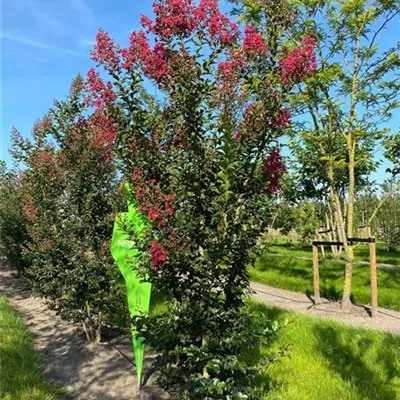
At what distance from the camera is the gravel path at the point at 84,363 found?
4.62 meters

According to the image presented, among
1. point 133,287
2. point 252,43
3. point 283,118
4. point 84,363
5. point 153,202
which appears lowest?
point 84,363

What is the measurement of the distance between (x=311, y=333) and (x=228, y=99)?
412 cm

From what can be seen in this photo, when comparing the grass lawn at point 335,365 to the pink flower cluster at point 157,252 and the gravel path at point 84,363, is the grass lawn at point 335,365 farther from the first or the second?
the gravel path at point 84,363

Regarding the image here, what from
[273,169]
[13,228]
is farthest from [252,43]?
[13,228]

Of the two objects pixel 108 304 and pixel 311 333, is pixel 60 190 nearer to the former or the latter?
pixel 108 304

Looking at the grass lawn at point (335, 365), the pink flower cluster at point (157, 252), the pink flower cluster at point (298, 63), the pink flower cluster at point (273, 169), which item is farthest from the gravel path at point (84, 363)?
the pink flower cluster at point (298, 63)

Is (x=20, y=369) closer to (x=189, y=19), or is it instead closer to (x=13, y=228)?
(x=189, y=19)

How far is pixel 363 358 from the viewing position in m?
4.94

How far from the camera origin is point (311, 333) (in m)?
5.89

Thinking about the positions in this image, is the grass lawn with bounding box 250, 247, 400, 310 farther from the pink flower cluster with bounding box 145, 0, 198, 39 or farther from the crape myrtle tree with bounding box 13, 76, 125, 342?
the pink flower cluster with bounding box 145, 0, 198, 39

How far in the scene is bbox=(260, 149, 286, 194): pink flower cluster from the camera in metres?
3.16

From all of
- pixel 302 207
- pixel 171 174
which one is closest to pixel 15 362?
pixel 171 174

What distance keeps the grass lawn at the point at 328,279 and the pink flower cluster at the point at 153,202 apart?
6880 millimetres

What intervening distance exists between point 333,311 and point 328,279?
2.60 m
